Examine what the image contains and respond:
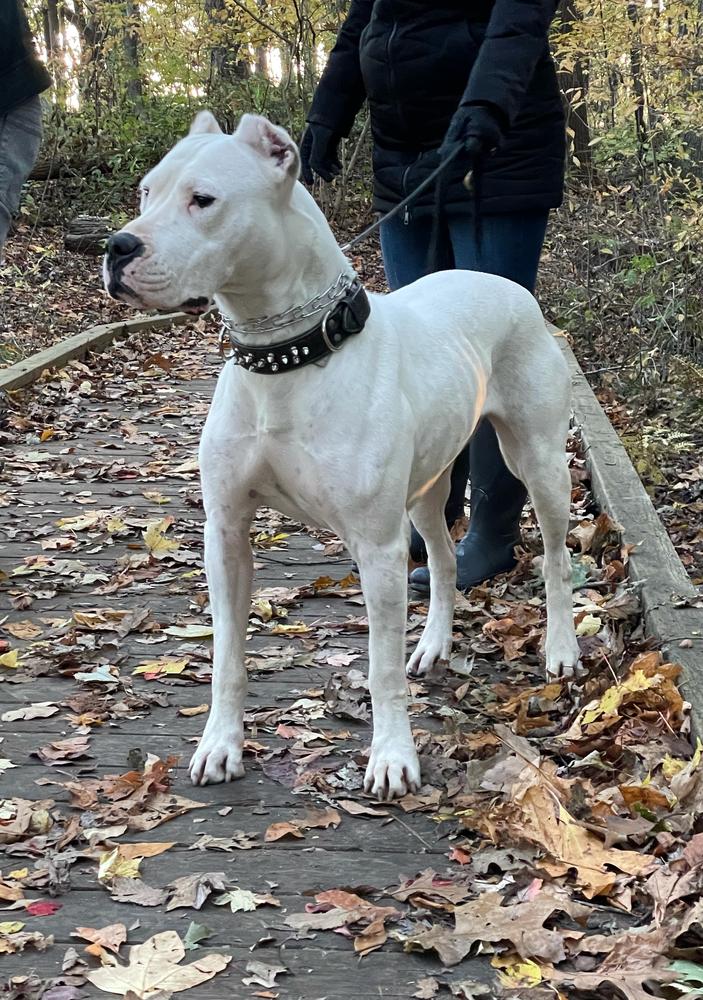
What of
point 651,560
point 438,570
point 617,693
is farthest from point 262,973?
point 651,560

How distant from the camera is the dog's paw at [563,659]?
13.1 ft

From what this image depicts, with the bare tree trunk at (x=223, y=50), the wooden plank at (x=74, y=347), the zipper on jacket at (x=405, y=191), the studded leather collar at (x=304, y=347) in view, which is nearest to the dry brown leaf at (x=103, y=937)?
the studded leather collar at (x=304, y=347)

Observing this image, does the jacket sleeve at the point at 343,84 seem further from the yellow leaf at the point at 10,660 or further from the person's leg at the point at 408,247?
the yellow leaf at the point at 10,660

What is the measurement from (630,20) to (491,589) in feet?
19.4

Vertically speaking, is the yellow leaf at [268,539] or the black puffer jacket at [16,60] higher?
the black puffer jacket at [16,60]

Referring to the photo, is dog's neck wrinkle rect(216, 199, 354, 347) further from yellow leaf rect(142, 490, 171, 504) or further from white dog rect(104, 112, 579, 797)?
yellow leaf rect(142, 490, 171, 504)

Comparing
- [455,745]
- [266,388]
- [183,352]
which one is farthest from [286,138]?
[183,352]

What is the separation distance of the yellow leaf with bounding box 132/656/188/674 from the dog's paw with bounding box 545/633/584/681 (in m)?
1.31

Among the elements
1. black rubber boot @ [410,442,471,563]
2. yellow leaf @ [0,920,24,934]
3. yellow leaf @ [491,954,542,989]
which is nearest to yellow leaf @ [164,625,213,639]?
black rubber boot @ [410,442,471,563]

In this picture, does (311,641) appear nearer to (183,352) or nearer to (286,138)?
(286,138)

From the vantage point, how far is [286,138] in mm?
2854

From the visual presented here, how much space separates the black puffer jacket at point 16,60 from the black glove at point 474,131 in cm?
212

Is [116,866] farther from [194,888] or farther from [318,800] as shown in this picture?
[318,800]

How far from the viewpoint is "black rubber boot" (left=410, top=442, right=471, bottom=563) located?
4977mm
